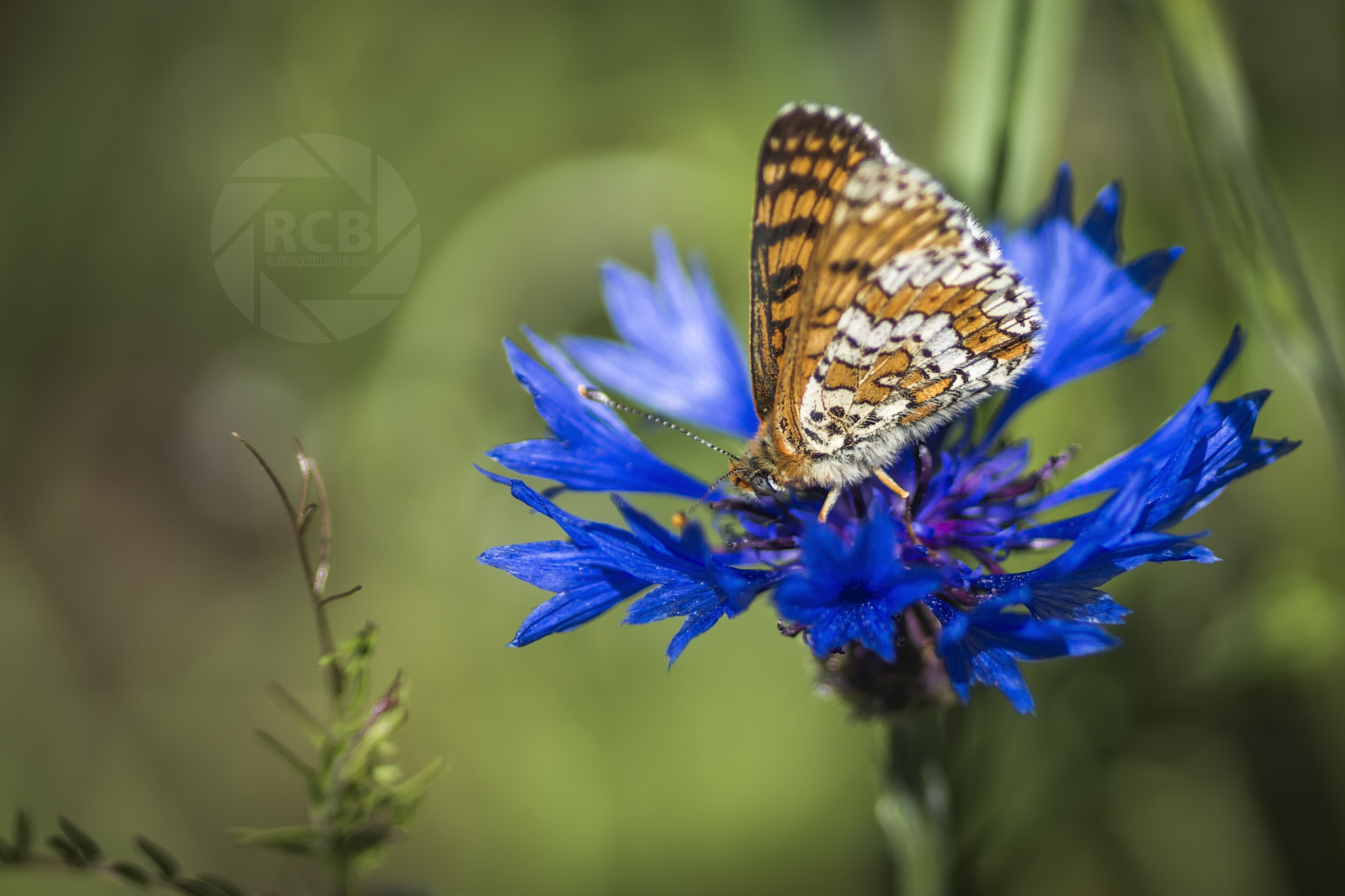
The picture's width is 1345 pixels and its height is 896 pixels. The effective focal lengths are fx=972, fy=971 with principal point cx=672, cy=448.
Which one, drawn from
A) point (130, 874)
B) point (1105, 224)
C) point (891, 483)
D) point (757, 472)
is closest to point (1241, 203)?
point (1105, 224)

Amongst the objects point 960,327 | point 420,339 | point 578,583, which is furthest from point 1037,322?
point 420,339

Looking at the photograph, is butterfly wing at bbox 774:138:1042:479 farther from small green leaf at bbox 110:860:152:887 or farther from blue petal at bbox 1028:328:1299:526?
small green leaf at bbox 110:860:152:887

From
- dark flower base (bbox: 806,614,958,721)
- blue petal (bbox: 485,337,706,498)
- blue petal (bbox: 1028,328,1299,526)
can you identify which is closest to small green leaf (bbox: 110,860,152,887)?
blue petal (bbox: 485,337,706,498)

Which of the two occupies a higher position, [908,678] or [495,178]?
[495,178]

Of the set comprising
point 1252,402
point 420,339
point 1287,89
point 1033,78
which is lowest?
point 1252,402

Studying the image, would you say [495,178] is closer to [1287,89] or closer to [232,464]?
[232,464]

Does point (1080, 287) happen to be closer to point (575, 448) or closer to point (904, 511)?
point (904, 511)

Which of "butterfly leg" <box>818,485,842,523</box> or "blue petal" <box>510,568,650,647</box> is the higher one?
"butterfly leg" <box>818,485,842,523</box>
